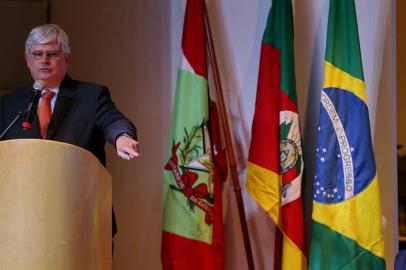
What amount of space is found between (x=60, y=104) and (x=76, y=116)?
0.27 feet

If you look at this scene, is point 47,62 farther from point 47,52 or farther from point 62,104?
point 62,104

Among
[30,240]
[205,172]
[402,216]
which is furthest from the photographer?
[402,216]

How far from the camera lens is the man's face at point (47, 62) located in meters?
2.96

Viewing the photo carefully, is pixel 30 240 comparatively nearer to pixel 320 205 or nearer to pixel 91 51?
pixel 320 205

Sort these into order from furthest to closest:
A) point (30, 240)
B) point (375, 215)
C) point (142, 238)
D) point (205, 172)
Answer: point (142, 238) → point (205, 172) → point (375, 215) → point (30, 240)

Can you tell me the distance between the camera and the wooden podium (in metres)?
2.08

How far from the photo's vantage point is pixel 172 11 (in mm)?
4152

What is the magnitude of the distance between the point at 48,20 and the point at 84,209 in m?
2.36

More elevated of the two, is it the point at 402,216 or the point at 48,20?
the point at 48,20

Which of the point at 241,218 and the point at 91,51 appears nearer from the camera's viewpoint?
the point at 241,218

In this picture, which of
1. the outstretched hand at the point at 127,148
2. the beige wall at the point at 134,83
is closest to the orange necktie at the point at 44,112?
the outstretched hand at the point at 127,148

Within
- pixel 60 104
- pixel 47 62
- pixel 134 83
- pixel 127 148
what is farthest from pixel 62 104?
pixel 134 83

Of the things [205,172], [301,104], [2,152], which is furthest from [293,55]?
[2,152]

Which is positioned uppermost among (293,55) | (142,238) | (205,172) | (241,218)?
(293,55)
